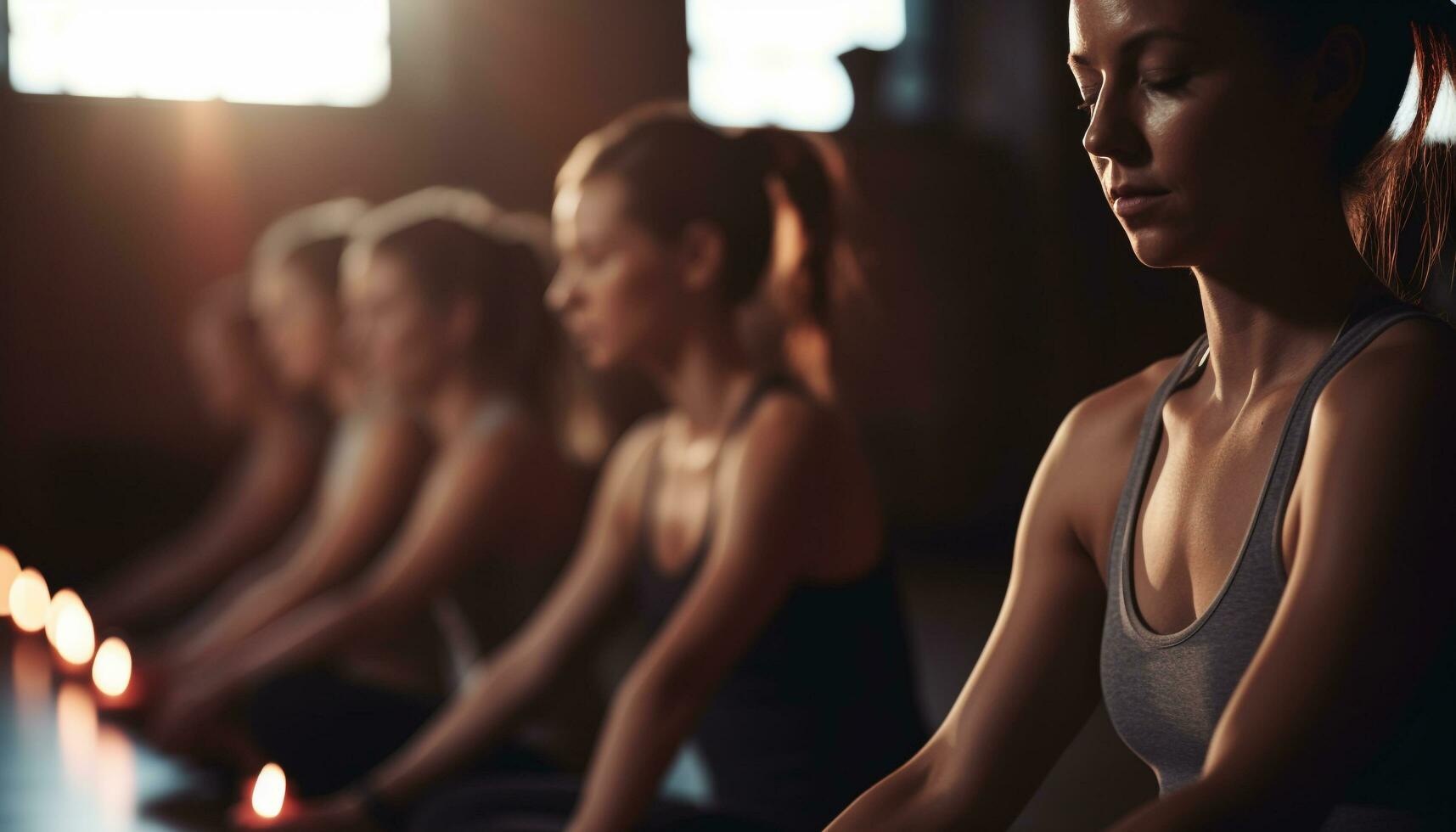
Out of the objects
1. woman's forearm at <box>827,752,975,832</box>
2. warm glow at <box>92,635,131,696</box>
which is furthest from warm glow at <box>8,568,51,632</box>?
woman's forearm at <box>827,752,975,832</box>

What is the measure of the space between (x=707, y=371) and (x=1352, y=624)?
0.90m

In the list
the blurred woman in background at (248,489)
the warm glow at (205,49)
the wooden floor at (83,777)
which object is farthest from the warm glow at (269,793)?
the warm glow at (205,49)

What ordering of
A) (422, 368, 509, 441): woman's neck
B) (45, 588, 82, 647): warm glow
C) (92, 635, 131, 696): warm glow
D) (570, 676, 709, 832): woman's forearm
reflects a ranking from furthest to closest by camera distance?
(45, 588, 82, 647): warm glow
(92, 635, 131, 696): warm glow
(422, 368, 509, 441): woman's neck
(570, 676, 709, 832): woman's forearm

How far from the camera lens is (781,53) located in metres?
5.75

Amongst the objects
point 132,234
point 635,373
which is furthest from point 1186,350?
point 132,234

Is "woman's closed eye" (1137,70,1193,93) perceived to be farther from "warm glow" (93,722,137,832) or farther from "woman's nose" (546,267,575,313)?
"warm glow" (93,722,137,832)

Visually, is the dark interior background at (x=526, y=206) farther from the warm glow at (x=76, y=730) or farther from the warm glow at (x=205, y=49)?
the warm glow at (x=76, y=730)

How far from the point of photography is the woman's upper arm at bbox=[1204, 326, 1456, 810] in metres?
0.59

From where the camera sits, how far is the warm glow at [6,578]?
3.47 meters

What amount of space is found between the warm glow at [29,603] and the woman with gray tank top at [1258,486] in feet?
9.79

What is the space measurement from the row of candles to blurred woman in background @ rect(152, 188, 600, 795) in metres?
0.10

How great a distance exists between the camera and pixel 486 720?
4.98ft

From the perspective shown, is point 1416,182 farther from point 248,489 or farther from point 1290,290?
point 248,489

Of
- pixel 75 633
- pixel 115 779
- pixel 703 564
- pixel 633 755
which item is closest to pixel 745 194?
pixel 703 564
